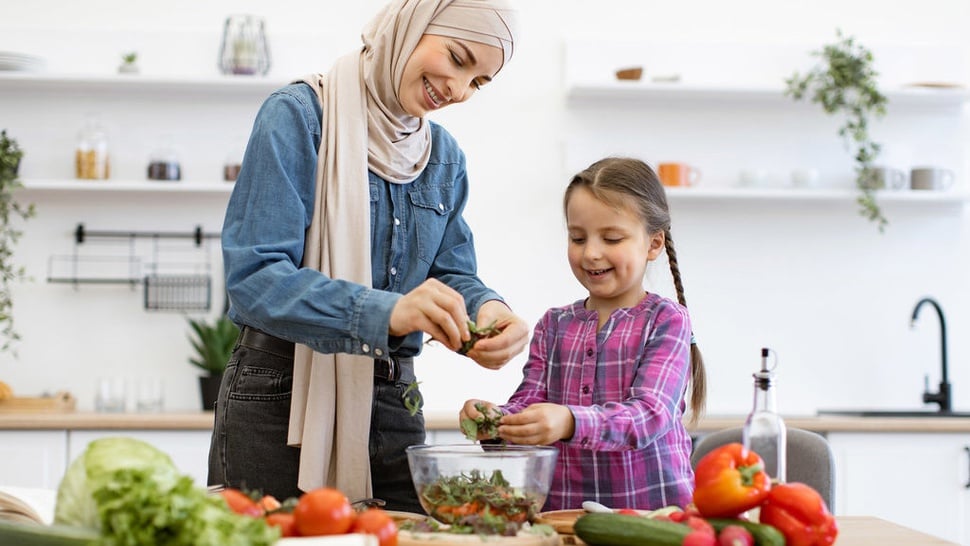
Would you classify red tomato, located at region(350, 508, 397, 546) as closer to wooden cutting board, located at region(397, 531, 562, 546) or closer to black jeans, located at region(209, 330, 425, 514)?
wooden cutting board, located at region(397, 531, 562, 546)

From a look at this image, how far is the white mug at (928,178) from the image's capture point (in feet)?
12.8

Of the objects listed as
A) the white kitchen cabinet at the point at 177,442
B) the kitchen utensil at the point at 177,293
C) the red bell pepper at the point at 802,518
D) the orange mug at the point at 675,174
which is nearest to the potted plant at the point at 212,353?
the kitchen utensil at the point at 177,293

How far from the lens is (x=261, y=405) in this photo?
5.65 ft

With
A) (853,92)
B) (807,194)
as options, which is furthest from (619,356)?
(853,92)

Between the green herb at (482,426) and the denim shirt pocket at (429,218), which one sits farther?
the denim shirt pocket at (429,218)

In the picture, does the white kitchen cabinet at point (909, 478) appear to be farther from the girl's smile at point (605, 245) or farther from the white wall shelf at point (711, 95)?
the girl's smile at point (605, 245)

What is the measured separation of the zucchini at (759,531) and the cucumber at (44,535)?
2.18ft

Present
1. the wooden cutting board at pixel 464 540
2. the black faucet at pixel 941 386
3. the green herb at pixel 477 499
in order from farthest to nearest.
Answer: the black faucet at pixel 941 386
the green herb at pixel 477 499
the wooden cutting board at pixel 464 540

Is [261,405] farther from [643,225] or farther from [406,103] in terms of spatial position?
[643,225]

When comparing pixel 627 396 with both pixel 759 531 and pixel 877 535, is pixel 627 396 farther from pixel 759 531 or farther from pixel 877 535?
pixel 759 531

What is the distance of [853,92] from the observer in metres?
3.96

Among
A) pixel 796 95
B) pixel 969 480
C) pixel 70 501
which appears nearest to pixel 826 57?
pixel 796 95

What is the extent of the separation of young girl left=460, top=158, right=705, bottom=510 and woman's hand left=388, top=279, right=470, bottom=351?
0.73ft

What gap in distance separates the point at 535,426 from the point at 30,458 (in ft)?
7.75
